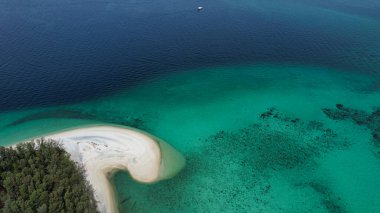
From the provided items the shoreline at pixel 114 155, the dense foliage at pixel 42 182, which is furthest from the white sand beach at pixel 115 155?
the dense foliage at pixel 42 182

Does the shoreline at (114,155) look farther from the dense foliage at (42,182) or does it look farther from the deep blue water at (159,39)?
the deep blue water at (159,39)

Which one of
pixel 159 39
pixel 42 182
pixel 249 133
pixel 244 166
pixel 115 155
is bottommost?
pixel 244 166

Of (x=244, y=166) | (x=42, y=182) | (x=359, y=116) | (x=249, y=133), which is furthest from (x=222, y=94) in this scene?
(x=42, y=182)

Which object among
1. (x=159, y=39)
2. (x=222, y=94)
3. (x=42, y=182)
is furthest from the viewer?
(x=159, y=39)

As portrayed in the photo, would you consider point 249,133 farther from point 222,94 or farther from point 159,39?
point 159,39

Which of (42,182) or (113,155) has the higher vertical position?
(42,182)

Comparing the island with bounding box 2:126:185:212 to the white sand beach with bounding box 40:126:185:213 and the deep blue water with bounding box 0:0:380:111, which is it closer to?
the white sand beach with bounding box 40:126:185:213

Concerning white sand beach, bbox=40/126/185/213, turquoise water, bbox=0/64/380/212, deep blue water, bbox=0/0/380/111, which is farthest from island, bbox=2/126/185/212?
deep blue water, bbox=0/0/380/111
